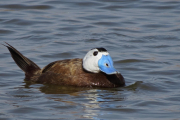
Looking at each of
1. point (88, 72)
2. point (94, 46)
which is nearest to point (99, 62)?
point (88, 72)

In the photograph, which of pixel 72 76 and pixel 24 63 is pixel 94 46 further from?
pixel 72 76

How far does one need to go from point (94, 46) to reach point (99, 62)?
275 centimetres

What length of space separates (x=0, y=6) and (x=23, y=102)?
7.74m

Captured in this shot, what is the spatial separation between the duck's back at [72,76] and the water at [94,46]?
0.13 metres

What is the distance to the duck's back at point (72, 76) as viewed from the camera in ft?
25.1

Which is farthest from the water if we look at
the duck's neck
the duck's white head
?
the duck's white head

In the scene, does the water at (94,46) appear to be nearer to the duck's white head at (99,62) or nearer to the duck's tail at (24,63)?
the duck's tail at (24,63)

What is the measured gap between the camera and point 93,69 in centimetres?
768

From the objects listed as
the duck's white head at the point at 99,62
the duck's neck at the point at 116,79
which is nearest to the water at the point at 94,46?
the duck's neck at the point at 116,79

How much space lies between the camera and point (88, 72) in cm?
772

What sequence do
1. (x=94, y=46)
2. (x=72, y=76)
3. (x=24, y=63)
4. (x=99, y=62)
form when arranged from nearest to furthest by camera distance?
1. (x=99, y=62)
2. (x=72, y=76)
3. (x=24, y=63)
4. (x=94, y=46)

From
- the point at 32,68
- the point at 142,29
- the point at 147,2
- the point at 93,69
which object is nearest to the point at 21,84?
the point at 32,68

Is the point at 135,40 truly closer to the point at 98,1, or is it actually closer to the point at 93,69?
the point at 93,69

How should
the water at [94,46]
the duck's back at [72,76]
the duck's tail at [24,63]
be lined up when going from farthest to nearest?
the duck's tail at [24,63] → the duck's back at [72,76] → the water at [94,46]
